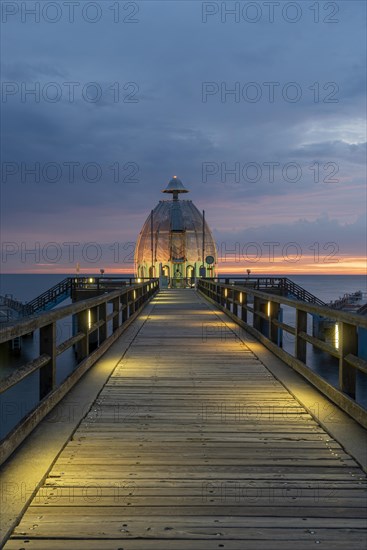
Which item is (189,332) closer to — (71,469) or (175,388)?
(175,388)

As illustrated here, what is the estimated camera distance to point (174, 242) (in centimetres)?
7775

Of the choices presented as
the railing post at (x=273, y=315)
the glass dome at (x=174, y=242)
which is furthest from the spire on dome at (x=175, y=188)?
the railing post at (x=273, y=315)

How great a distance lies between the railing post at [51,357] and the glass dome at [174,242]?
220ft

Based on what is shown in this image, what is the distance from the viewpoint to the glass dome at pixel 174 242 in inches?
3044

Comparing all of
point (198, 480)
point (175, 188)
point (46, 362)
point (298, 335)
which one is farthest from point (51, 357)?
point (175, 188)

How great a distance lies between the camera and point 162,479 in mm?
4547

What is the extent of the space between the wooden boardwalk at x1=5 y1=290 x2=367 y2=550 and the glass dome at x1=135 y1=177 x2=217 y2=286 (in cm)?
6719

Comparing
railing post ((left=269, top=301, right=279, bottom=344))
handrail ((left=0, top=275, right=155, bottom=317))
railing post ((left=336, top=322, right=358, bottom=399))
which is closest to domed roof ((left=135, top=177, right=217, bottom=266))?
handrail ((left=0, top=275, right=155, bottom=317))

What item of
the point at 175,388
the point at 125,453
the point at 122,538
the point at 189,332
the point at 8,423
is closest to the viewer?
the point at 122,538

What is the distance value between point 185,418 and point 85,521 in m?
2.82

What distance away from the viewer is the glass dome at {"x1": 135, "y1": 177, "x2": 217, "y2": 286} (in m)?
77.3

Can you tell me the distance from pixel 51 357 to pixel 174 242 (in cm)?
7125

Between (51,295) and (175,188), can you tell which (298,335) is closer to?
(51,295)

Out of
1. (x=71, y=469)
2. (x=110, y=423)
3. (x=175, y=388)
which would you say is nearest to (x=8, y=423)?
(x=175, y=388)
